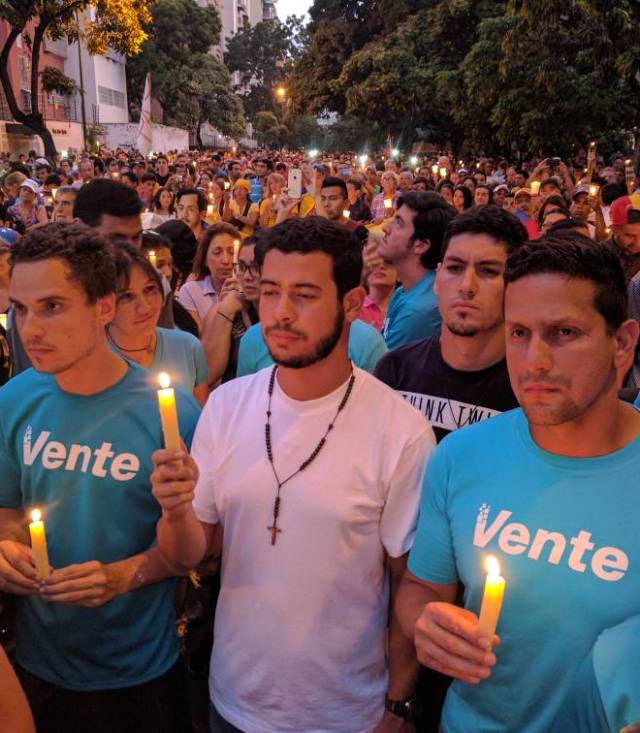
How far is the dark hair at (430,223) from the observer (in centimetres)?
450

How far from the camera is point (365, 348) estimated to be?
11.4 ft

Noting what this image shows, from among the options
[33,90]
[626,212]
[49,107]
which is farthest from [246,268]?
[49,107]

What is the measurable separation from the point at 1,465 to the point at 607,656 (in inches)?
75.4

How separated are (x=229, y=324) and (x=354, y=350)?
122cm

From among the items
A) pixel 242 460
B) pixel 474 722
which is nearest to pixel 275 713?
pixel 474 722

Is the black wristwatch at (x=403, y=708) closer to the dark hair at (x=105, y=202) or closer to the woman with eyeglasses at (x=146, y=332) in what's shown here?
the woman with eyeglasses at (x=146, y=332)

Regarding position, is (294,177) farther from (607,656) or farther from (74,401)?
(607,656)

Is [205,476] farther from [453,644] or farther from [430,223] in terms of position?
[430,223]

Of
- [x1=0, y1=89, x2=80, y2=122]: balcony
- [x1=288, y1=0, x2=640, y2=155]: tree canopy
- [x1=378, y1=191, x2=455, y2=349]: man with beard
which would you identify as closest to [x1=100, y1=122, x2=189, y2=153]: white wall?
[x1=0, y1=89, x2=80, y2=122]: balcony

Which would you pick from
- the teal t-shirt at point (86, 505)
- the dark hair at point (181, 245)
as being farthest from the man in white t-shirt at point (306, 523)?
the dark hair at point (181, 245)

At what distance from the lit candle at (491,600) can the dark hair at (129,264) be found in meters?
2.43

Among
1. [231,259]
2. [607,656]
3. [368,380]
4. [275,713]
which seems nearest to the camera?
[607,656]

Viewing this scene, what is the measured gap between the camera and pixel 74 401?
7.97 feet

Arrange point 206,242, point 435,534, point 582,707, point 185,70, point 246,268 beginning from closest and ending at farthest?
1. point 582,707
2. point 435,534
3. point 246,268
4. point 206,242
5. point 185,70
